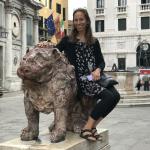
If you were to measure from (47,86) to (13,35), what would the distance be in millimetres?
29663

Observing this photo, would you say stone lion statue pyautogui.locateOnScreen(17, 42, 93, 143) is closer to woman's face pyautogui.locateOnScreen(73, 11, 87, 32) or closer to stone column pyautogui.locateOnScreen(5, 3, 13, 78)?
woman's face pyautogui.locateOnScreen(73, 11, 87, 32)

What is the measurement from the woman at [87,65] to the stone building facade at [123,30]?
4627 cm

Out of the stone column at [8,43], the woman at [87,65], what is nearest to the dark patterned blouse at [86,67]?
the woman at [87,65]

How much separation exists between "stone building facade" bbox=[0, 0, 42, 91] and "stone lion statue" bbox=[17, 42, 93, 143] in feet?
89.7

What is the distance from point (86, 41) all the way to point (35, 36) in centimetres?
3349

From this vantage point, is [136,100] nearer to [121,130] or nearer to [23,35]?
[121,130]

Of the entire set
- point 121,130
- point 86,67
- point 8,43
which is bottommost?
point 121,130

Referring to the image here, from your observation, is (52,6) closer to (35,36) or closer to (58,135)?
(35,36)

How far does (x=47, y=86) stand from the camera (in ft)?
13.8

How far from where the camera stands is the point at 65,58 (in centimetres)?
442

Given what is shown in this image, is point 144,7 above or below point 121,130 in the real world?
above

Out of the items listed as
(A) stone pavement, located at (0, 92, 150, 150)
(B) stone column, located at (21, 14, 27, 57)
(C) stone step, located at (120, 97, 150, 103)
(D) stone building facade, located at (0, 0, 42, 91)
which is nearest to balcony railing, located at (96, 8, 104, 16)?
(D) stone building facade, located at (0, 0, 42, 91)

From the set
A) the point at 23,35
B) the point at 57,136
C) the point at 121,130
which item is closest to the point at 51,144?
the point at 57,136

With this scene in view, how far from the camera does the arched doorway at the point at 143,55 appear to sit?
2034 inches
